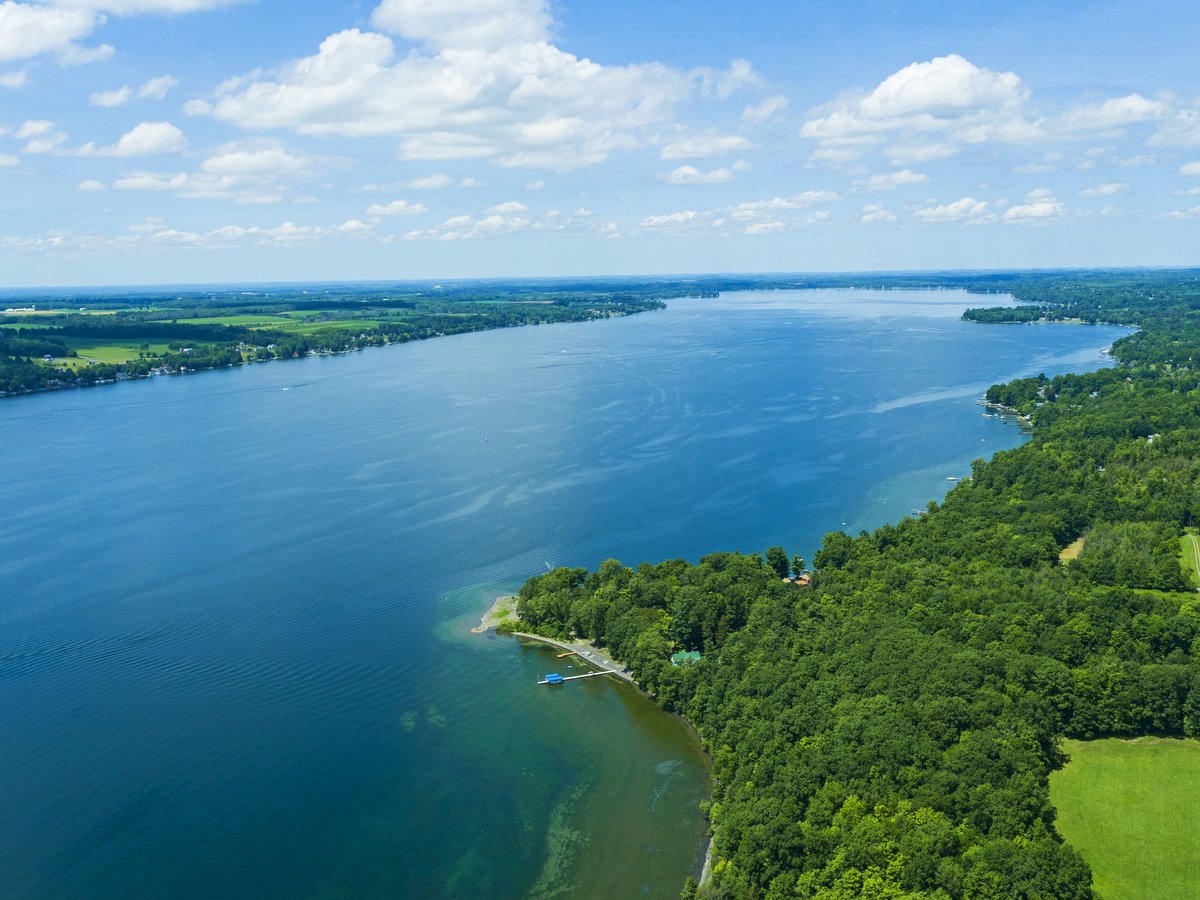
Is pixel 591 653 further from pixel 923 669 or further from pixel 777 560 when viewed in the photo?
pixel 923 669

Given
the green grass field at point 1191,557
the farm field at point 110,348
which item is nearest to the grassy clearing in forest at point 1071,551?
the green grass field at point 1191,557

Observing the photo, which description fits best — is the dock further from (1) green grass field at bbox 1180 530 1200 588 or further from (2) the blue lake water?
(1) green grass field at bbox 1180 530 1200 588

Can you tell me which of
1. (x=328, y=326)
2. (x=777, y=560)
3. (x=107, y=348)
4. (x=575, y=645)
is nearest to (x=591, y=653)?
(x=575, y=645)

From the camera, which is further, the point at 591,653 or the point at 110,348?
the point at 110,348

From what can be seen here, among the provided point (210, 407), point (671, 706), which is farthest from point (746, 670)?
point (210, 407)

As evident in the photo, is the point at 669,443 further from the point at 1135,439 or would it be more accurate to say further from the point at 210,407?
the point at 210,407

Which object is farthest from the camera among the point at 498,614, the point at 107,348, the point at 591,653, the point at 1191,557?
the point at 107,348
